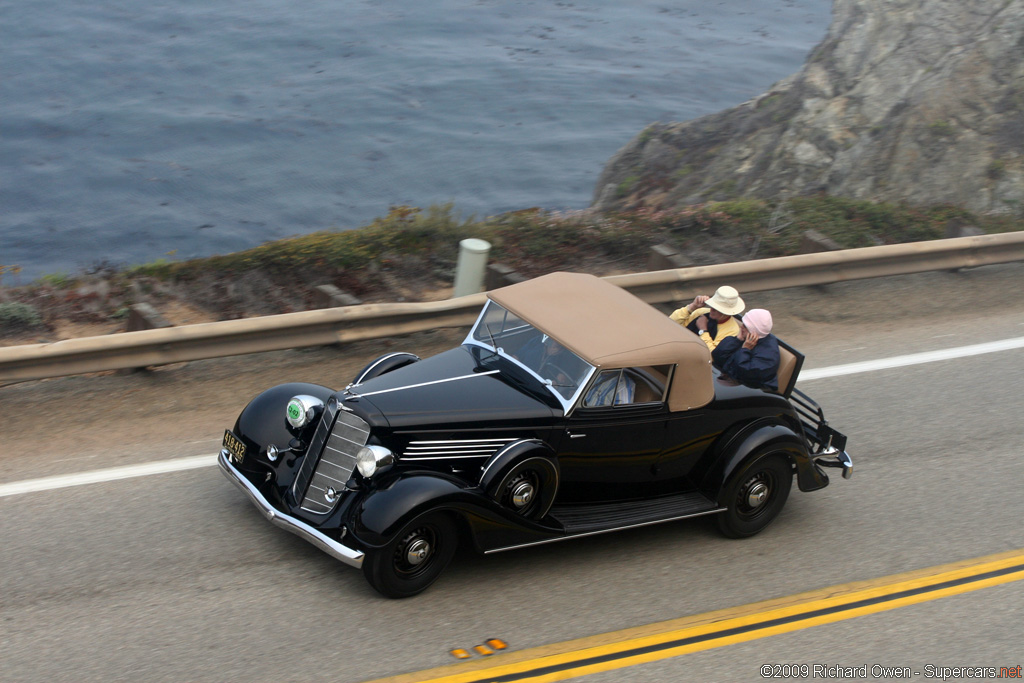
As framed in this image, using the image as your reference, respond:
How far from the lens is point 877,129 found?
1797 centimetres

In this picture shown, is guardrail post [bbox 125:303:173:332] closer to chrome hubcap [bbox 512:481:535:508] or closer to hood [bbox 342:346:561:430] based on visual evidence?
hood [bbox 342:346:561:430]

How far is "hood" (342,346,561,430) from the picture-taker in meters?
6.20

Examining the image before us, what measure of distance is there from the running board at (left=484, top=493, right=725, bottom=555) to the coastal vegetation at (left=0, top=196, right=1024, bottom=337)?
13.5ft

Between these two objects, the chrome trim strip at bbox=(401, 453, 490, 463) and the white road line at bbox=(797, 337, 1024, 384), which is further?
the white road line at bbox=(797, 337, 1024, 384)

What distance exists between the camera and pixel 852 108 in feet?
61.9

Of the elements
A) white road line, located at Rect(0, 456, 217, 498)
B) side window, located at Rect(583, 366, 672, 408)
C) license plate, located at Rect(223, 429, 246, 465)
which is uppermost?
side window, located at Rect(583, 366, 672, 408)

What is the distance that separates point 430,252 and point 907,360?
5.20 meters

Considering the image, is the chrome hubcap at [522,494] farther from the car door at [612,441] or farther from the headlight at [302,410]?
the headlight at [302,410]

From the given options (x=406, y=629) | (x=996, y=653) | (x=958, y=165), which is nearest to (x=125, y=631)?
(x=406, y=629)

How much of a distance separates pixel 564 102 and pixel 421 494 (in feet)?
88.1

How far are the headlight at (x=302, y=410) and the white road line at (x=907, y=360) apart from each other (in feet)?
16.2

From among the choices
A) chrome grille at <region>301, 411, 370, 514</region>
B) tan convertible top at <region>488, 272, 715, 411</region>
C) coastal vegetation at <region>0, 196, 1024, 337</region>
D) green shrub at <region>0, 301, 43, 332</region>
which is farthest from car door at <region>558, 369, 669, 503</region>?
green shrub at <region>0, 301, 43, 332</region>

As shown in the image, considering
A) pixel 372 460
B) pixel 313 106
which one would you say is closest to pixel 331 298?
pixel 372 460

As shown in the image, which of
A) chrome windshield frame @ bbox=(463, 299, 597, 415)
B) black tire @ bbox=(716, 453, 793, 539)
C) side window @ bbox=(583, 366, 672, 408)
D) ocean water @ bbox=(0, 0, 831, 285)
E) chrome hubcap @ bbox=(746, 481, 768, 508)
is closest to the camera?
chrome windshield frame @ bbox=(463, 299, 597, 415)
